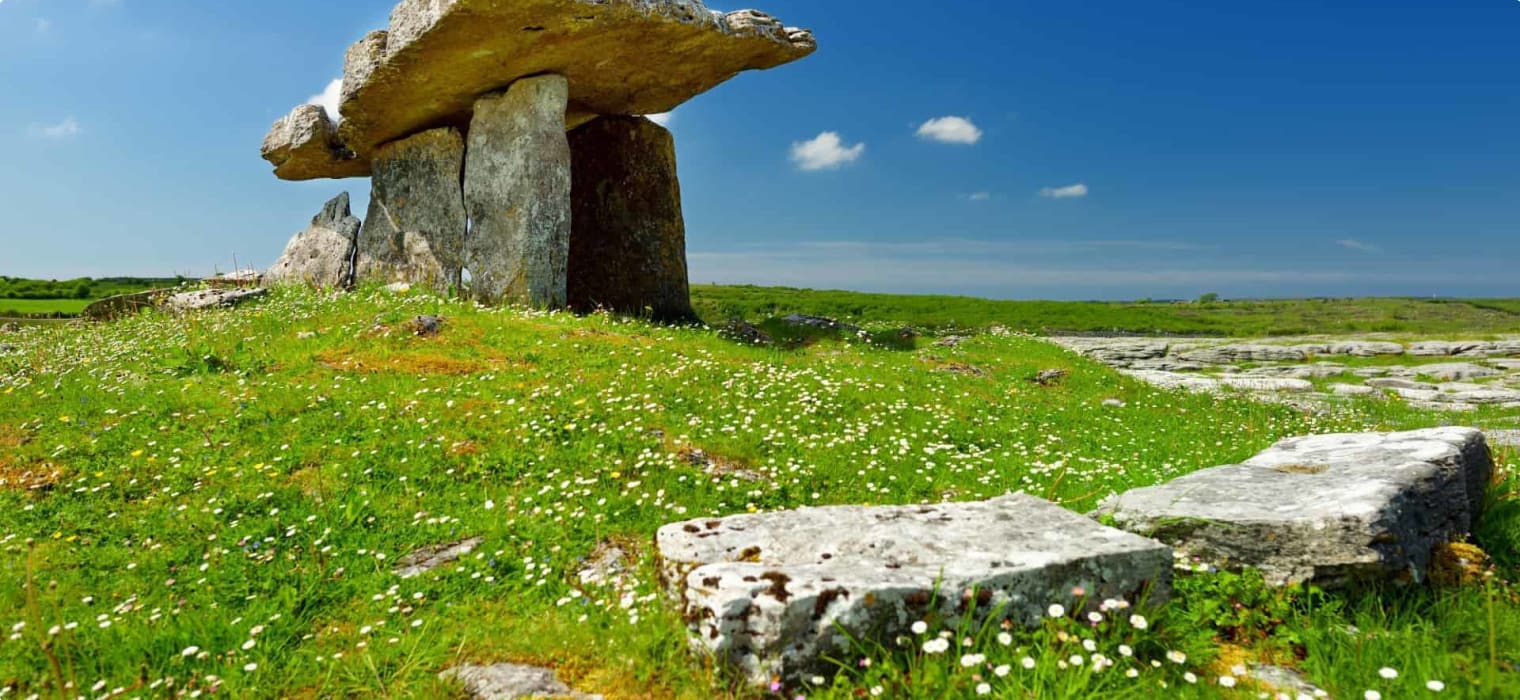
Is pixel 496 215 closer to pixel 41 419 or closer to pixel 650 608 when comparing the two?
pixel 41 419

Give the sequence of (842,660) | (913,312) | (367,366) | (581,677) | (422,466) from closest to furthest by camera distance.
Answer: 1. (842,660)
2. (581,677)
3. (422,466)
4. (367,366)
5. (913,312)

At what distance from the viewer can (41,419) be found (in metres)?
10.8

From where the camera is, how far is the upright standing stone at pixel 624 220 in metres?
22.4

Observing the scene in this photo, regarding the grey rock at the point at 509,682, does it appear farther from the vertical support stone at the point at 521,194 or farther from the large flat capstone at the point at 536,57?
the vertical support stone at the point at 521,194

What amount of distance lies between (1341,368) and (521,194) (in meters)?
28.2

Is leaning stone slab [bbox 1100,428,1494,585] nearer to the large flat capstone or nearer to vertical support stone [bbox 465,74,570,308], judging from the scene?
the large flat capstone

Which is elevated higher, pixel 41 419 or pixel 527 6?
pixel 527 6

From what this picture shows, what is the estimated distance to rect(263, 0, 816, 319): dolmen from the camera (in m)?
16.7

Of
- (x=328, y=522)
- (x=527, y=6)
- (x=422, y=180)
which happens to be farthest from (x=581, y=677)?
(x=422, y=180)

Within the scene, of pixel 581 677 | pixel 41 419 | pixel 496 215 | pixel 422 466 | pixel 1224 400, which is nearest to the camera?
pixel 581 677

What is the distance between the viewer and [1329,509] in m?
4.71

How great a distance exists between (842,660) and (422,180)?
20.8 meters

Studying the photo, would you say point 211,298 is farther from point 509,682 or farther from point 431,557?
point 509,682

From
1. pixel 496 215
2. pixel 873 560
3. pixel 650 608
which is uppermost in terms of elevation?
pixel 496 215
